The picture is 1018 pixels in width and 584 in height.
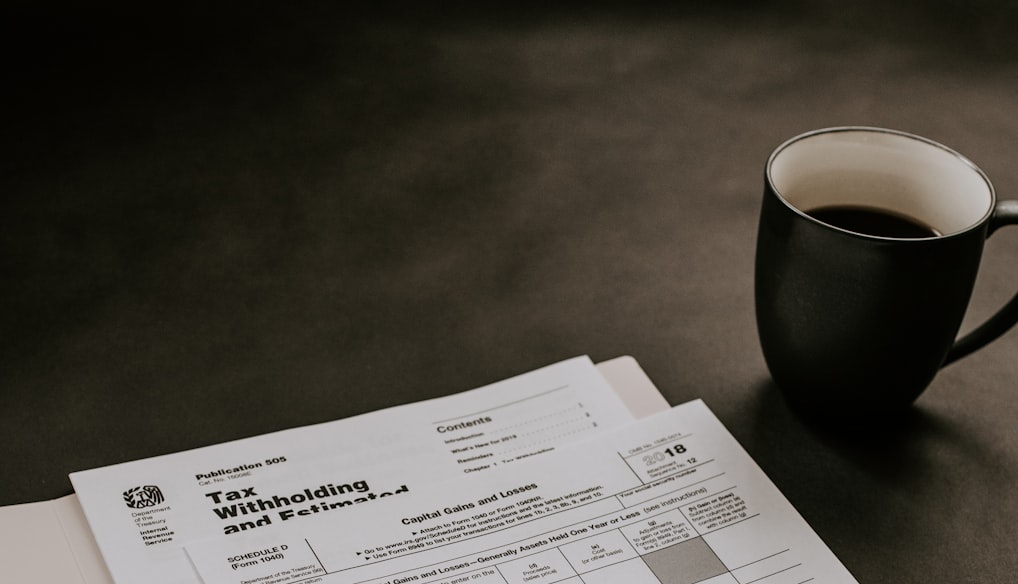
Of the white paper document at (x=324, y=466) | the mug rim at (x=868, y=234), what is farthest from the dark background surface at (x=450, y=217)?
the mug rim at (x=868, y=234)

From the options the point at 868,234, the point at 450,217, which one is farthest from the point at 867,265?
the point at 450,217

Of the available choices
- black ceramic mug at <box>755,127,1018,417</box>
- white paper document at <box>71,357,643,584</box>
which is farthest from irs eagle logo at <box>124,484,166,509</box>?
black ceramic mug at <box>755,127,1018,417</box>

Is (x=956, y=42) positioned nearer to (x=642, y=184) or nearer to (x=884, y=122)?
(x=884, y=122)

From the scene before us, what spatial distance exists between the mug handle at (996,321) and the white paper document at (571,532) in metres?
0.13

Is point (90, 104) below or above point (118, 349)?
above

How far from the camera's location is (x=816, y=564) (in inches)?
21.3

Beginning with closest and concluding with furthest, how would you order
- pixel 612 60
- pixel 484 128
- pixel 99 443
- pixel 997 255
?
pixel 99 443 < pixel 997 255 < pixel 484 128 < pixel 612 60

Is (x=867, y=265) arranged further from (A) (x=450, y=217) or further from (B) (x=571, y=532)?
(A) (x=450, y=217)

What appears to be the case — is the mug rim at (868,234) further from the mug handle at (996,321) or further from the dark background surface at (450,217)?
the dark background surface at (450,217)

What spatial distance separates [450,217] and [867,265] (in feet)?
1.15

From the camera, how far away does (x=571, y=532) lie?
55 cm

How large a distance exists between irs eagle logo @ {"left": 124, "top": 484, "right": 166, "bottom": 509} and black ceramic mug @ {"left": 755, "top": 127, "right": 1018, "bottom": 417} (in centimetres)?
33

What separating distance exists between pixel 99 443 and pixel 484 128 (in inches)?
17.0

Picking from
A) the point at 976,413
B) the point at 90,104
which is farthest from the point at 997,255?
the point at 90,104
